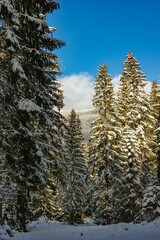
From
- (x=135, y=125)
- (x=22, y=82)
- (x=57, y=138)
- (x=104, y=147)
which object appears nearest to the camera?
(x=22, y=82)

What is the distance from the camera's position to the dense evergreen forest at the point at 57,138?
10.8 metres

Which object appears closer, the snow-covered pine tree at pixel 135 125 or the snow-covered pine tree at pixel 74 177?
the snow-covered pine tree at pixel 135 125

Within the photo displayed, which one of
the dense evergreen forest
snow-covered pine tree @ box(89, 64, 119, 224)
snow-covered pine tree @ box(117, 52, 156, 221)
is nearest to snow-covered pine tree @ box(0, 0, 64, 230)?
the dense evergreen forest

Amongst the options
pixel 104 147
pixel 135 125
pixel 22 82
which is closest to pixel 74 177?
pixel 104 147

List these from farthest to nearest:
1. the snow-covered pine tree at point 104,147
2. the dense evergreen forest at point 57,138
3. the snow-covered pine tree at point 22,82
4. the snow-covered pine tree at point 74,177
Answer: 1. the snow-covered pine tree at point 74,177
2. the snow-covered pine tree at point 104,147
3. the dense evergreen forest at point 57,138
4. the snow-covered pine tree at point 22,82

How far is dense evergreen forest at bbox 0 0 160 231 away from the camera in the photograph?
1077 centimetres

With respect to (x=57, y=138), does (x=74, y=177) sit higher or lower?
lower

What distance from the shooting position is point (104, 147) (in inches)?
1216

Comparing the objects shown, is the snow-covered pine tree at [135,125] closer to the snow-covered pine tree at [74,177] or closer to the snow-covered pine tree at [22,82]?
the snow-covered pine tree at [74,177]

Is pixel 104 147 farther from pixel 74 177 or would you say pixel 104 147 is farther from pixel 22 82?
pixel 22 82

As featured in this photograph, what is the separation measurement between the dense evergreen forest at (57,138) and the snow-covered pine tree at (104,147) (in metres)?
0.10

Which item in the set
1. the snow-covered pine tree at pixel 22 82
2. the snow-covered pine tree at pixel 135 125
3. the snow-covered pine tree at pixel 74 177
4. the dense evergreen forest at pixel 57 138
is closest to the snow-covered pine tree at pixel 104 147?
the dense evergreen forest at pixel 57 138

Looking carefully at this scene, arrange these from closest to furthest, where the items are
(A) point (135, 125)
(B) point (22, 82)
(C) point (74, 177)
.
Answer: (B) point (22, 82) < (A) point (135, 125) < (C) point (74, 177)

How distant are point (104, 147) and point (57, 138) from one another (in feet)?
38.4
